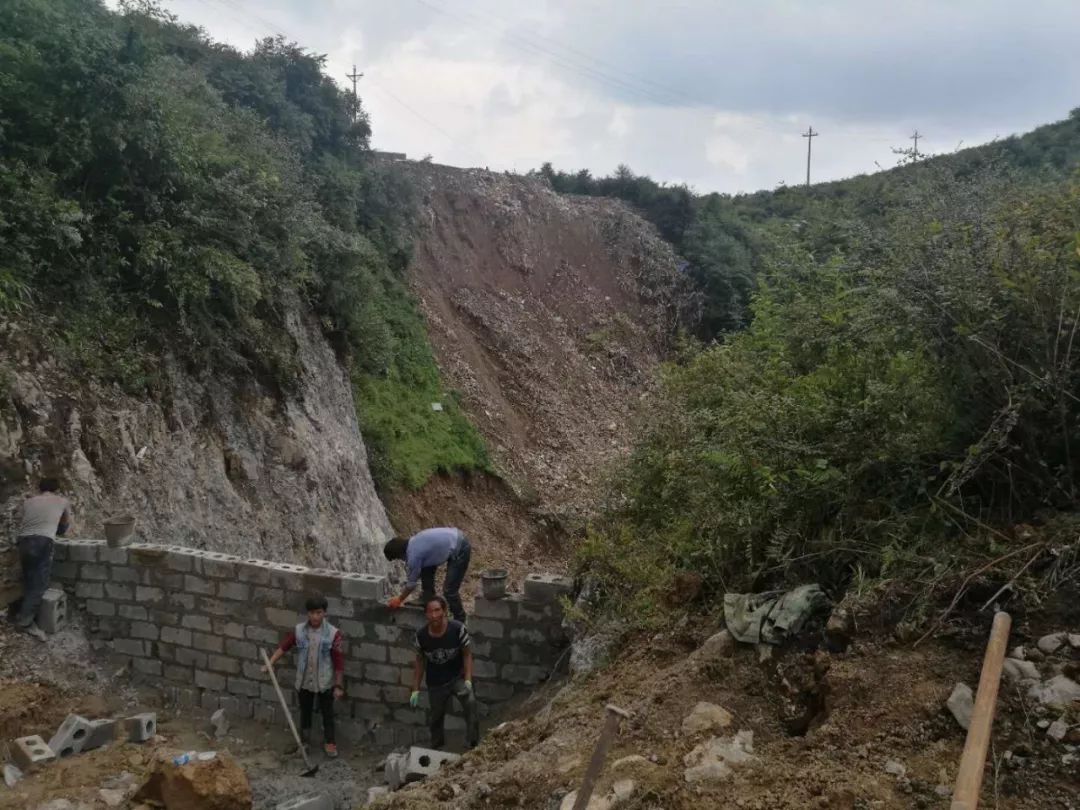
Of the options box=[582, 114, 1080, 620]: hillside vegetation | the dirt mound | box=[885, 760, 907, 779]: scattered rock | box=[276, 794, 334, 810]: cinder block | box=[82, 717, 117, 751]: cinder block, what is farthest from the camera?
the dirt mound

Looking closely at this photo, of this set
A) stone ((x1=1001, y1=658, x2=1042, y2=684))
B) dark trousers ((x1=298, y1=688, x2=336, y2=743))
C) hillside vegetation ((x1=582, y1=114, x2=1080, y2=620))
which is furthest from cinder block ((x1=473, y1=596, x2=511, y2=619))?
stone ((x1=1001, y1=658, x2=1042, y2=684))

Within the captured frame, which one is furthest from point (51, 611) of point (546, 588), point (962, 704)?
point (962, 704)

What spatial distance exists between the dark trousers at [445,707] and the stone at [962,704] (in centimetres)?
378

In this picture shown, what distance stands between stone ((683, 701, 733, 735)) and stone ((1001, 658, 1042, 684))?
1250 millimetres

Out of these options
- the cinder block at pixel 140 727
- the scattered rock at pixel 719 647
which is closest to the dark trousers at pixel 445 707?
the cinder block at pixel 140 727

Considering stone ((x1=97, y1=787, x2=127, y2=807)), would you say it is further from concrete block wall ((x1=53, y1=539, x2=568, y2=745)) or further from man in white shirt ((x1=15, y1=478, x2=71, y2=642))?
man in white shirt ((x1=15, y1=478, x2=71, y2=642))

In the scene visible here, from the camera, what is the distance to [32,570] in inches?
274

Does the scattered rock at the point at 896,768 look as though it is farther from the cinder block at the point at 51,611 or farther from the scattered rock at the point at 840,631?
the cinder block at the point at 51,611

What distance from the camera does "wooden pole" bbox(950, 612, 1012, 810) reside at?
283 centimetres

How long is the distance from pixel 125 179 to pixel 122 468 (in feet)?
11.5

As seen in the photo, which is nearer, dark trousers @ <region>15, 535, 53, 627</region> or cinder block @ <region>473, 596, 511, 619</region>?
cinder block @ <region>473, 596, 511, 619</region>

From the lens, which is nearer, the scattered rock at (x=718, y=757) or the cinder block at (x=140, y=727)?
the scattered rock at (x=718, y=757)

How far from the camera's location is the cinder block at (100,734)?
20.2 ft

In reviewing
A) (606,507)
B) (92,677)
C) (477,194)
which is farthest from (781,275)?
(477,194)
